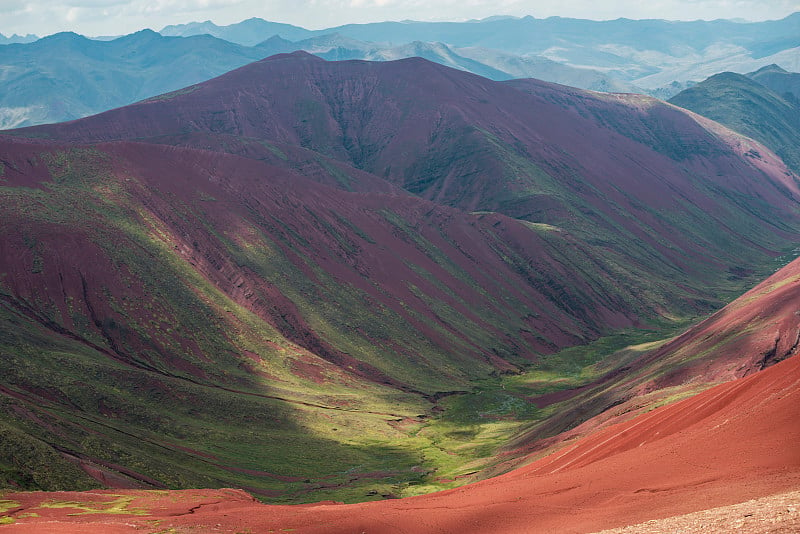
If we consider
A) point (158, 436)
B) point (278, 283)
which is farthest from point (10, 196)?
point (158, 436)

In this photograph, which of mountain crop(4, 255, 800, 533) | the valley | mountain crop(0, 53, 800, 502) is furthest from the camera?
mountain crop(0, 53, 800, 502)

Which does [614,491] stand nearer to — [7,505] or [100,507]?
[100,507]

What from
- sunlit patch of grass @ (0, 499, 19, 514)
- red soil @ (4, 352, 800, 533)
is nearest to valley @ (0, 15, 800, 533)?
red soil @ (4, 352, 800, 533)

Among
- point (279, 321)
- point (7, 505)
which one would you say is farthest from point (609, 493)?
point (279, 321)

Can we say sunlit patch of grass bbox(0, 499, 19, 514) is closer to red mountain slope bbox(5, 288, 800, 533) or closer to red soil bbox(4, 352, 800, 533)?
red mountain slope bbox(5, 288, 800, 533)

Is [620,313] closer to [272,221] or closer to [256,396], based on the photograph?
[272,221]

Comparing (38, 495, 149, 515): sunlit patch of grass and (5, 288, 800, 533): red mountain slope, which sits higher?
(5, 288, 800, 533): red mountain slope

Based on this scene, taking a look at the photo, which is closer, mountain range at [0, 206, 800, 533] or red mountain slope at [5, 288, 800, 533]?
mountain range at [0, 206, 800, 533]
